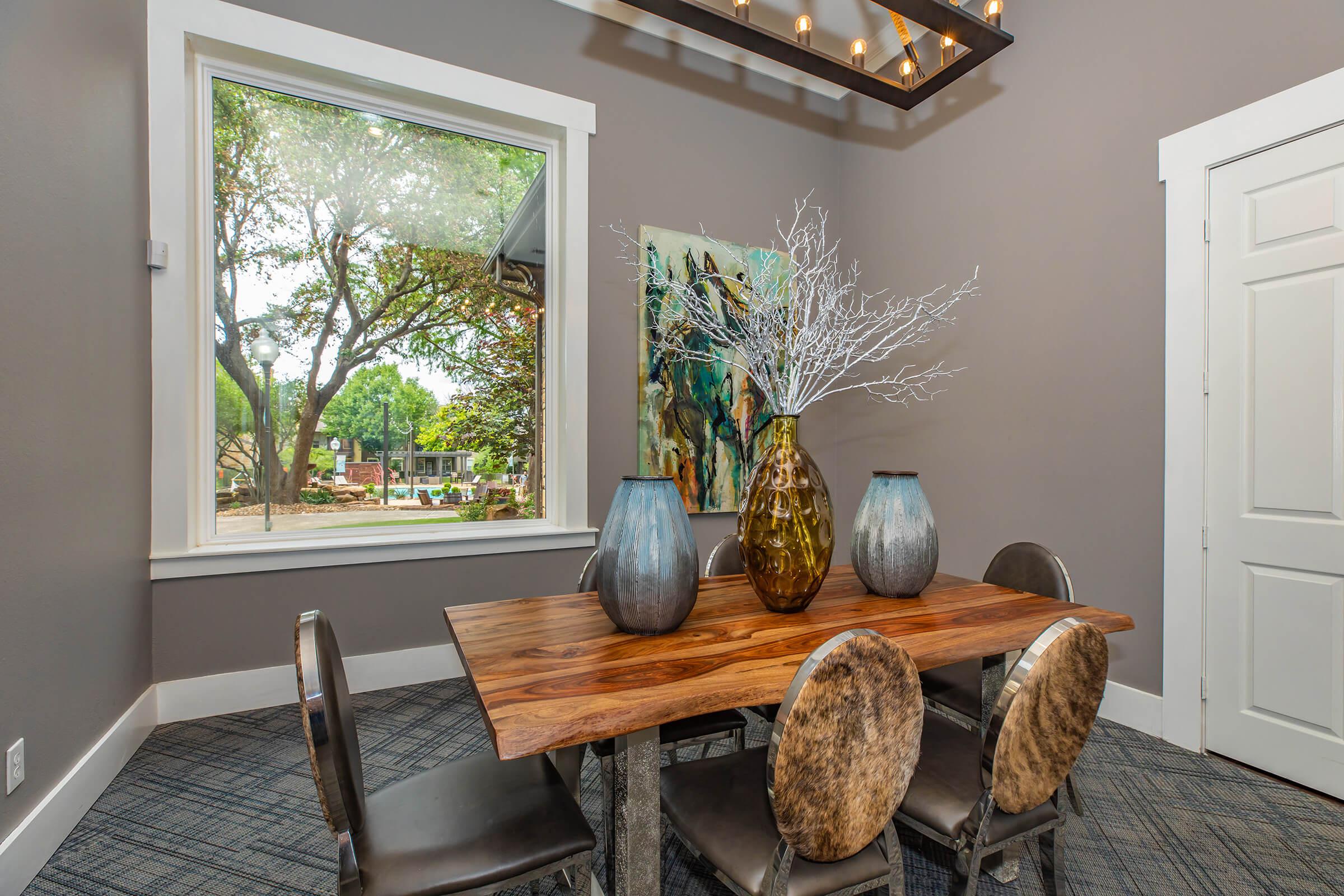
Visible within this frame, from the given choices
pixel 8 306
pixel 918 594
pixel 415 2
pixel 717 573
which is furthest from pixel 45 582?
pixel 415 2

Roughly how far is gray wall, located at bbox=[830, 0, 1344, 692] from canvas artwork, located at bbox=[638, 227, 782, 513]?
2.78 ft

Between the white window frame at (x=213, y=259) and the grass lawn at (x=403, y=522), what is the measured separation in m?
0.03

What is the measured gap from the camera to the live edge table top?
0.95 metres

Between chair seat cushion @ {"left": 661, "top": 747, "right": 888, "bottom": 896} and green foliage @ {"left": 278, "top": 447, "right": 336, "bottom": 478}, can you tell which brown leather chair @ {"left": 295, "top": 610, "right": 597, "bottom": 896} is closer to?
chair seat cushion @ {"left": 661, "top": 747, "right": 888, "bottom": 896}

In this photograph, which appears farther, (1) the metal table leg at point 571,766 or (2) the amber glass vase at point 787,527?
(2) the amber glass vase at point 787,527

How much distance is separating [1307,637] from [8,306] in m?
3.85

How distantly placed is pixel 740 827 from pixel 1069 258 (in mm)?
2694

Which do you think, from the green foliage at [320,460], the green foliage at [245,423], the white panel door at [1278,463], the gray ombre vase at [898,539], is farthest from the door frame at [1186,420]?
the green foliage at [245,423]

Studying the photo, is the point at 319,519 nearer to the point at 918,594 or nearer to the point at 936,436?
the point at 918,594

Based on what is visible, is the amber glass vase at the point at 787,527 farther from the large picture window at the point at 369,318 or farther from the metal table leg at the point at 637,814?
the large picture window at the point at 369,318

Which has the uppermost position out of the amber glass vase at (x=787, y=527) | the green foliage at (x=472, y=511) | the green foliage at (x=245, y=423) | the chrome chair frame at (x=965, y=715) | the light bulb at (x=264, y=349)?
the light bulb at (x=264, y=349)

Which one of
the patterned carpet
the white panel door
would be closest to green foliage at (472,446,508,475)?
the patterned carpet

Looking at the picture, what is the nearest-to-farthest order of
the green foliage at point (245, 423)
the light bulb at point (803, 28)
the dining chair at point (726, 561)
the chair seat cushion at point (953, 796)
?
the chair seat cushion at point (953, 796) < the dining chair at point (726, 561) < the green foliage at point (245, 423) < the light bulb at point (803, 28)

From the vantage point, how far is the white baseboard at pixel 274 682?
2.39 meters
